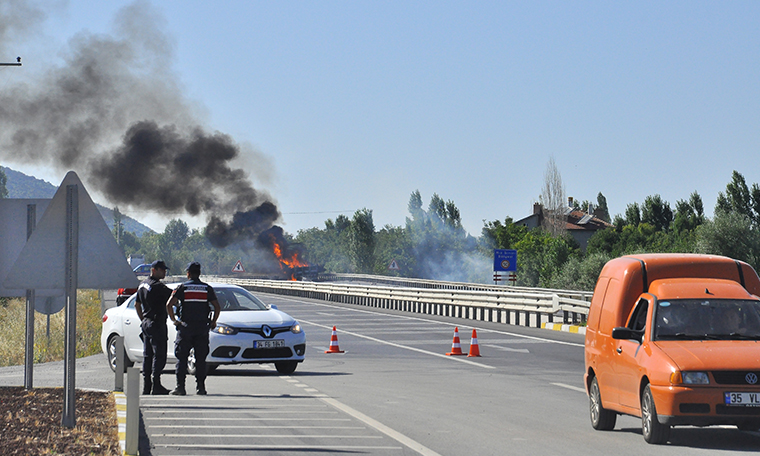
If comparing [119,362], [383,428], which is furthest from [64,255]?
[119,362]

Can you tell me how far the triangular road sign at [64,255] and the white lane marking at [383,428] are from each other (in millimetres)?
2724

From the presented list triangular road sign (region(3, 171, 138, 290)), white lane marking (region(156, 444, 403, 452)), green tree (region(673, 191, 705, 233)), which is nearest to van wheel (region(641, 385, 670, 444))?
white lane marking (region(156, 444, 403, 452))

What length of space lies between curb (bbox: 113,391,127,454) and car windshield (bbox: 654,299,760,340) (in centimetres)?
467

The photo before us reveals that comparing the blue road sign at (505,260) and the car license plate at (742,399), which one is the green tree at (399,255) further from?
the car license plate at (742,399)

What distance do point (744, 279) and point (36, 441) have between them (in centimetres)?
671

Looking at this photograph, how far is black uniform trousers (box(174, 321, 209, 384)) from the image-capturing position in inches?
516

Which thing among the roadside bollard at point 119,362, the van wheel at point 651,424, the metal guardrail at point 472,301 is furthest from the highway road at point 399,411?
the metal guardrail at point 472,301

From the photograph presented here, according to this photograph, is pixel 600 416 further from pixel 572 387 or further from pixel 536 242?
pixel 536 242

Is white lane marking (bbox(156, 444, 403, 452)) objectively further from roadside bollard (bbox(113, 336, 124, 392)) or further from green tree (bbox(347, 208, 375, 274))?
green tree (bbox(347, 208, 375, 274))

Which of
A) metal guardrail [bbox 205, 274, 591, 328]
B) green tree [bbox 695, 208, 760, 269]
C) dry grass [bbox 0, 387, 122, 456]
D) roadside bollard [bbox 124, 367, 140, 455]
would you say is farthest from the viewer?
green tree [bbox 695, 208, 760, 269]

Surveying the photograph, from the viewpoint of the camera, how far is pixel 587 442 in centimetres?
933

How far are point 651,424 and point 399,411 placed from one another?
3.39 meters

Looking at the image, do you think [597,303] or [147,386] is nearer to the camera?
[597,303]

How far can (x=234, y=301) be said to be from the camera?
1675 centimetres
